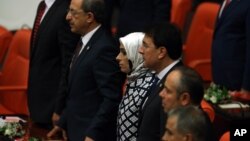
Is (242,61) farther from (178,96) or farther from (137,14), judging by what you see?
(178,96)

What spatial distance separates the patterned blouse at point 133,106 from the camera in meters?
3.60

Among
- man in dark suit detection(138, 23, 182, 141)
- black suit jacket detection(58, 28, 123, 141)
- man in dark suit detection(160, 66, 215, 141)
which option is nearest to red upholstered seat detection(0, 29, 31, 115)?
black suit jacket detection(58, 28, 123, 141)

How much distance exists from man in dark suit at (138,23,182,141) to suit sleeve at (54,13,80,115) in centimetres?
100

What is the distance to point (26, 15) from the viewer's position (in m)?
6.86

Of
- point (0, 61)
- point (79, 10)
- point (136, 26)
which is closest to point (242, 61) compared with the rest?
point (136, 26)

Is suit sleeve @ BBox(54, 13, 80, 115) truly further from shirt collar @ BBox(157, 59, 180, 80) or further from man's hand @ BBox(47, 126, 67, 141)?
shirt collar @ BBox(157, 59, 180, 80)

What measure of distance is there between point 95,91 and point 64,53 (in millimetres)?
583

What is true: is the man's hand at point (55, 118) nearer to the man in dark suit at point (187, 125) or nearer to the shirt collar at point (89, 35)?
the shirt collar at point (89, 35)

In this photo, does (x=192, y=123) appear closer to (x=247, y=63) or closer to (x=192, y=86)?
(x=192, y=86)

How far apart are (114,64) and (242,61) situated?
3.76 feet

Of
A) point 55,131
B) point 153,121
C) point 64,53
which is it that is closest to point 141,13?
point 64,53

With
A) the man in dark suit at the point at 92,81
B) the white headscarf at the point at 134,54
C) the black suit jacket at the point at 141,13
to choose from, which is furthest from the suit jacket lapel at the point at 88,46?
the black suit jacket at the point at 141,13

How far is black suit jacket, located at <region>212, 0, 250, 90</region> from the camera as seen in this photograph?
4516 millimetres

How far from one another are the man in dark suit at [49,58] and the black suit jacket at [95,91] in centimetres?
34
